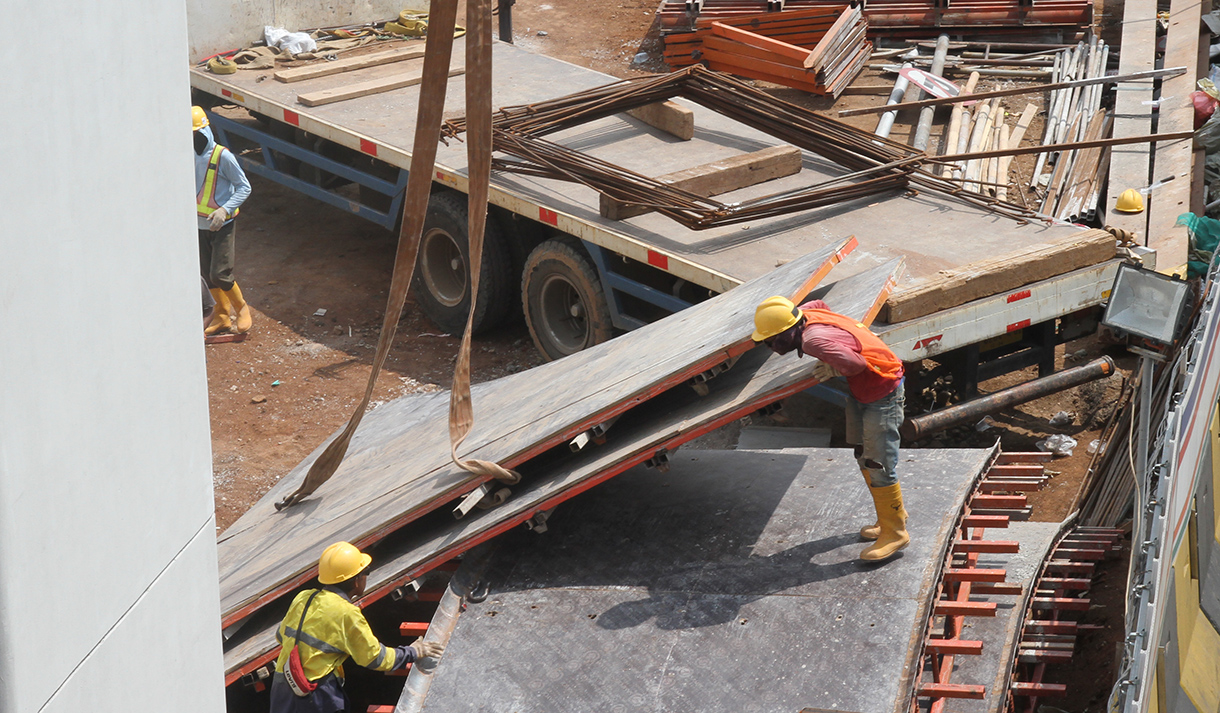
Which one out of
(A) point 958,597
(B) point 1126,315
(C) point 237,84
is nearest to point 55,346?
(A) point 958,597

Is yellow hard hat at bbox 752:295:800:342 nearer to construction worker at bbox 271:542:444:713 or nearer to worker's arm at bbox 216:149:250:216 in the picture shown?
construction worker at bbox 271:542:444:713

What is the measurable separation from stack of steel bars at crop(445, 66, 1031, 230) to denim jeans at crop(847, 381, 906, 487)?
2488mm

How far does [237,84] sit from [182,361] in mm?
8075

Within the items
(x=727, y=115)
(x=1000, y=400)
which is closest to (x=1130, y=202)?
(x=1000, y=400)

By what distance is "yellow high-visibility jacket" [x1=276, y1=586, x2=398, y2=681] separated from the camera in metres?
4.68

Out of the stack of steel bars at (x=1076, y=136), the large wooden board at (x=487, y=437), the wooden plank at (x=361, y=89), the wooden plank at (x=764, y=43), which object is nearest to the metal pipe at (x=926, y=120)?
the stack of steel bars at (x=1076, y=136)

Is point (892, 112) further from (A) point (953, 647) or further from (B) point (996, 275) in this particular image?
(A) point (953, 647)

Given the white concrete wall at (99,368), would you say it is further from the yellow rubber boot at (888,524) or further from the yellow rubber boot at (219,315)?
the yellow rubber boot at (219,315)

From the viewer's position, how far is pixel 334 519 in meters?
5.48

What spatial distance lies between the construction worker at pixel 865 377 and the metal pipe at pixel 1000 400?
172 centimetres

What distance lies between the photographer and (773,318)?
15.4ft

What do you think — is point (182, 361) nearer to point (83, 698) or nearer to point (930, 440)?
point (83, 698)

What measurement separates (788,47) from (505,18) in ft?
9.99

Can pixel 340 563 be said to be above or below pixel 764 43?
below
